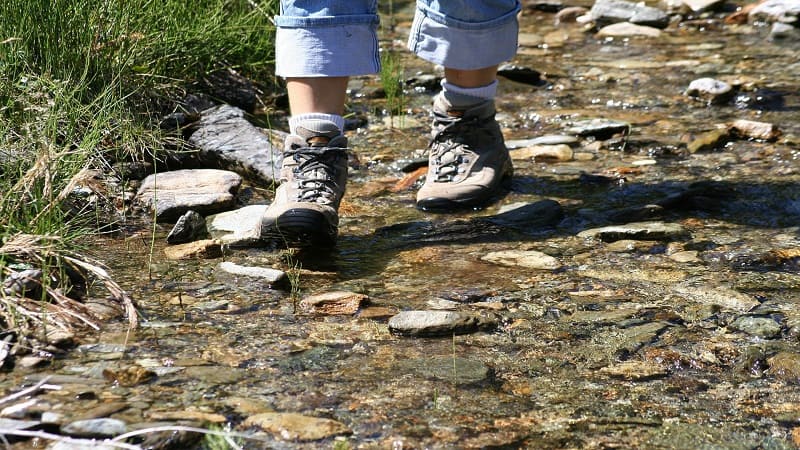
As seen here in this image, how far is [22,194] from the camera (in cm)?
265

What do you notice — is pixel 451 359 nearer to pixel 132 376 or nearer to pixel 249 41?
pixel 132 376

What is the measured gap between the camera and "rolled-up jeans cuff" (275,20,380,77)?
315cm

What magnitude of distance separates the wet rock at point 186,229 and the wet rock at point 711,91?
2646 mm

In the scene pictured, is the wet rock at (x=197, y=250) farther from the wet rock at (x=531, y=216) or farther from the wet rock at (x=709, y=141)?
the wet rock at (x=709, y=141)

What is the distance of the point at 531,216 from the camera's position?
11.4 feet

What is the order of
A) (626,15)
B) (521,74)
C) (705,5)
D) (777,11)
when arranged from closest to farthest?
1. (521,74)
2. (777,11)
3. (626,15)
4. (705,5)

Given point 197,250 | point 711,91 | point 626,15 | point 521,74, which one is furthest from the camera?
point 626,15

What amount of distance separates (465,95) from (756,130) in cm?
133

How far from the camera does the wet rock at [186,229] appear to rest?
124 inches

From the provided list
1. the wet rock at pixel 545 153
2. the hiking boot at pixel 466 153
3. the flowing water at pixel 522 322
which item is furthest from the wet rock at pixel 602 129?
the hiking boot at pixel 466 153

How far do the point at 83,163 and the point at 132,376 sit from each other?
1.06 metres

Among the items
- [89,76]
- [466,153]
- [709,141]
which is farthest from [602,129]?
[89,76]

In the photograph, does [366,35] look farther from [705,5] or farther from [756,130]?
[705,5]

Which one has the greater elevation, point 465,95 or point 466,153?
point 465,95
